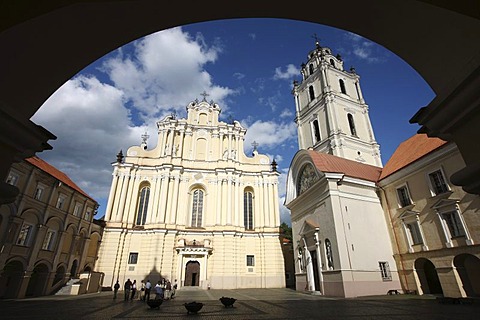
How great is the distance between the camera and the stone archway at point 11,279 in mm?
18047

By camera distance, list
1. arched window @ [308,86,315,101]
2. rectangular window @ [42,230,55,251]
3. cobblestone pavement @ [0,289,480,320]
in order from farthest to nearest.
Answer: arched window @ [308,86,315,101], rectangular window @ [42,230,55,251], cobblestone pavement @ [0,289,480,320]

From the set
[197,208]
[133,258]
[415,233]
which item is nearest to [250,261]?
[197,208]

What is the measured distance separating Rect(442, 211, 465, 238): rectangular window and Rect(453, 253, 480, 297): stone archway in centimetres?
110

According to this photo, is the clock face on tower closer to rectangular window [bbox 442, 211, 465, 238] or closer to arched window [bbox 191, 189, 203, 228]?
rectangular window [bbox 442, 211, 465, 238]

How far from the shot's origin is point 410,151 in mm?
19062

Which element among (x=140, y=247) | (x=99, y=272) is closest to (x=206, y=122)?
(x=140, y=247)

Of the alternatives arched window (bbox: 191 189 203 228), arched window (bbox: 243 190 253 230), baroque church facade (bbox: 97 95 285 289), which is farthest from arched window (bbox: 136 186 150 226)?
arched window (bbox: 243 190 253 230)

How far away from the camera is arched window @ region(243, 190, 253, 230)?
105 feet

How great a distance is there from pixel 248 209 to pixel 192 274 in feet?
33.1

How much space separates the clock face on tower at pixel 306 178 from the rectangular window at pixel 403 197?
562 centimetres

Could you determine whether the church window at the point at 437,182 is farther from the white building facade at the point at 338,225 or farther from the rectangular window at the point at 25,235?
the rectangular window at the point at 25,235

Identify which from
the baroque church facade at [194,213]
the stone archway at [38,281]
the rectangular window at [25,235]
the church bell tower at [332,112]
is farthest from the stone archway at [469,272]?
the stone archway at [38,281]

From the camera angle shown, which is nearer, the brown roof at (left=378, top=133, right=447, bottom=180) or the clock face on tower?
the brown roof at (left=378, top=133, right=447, bottom=180)

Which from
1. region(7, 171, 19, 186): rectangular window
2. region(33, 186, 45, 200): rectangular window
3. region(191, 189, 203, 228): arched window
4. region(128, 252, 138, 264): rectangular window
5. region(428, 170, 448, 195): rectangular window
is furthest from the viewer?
region(191, 189, 203, 228): arched window
